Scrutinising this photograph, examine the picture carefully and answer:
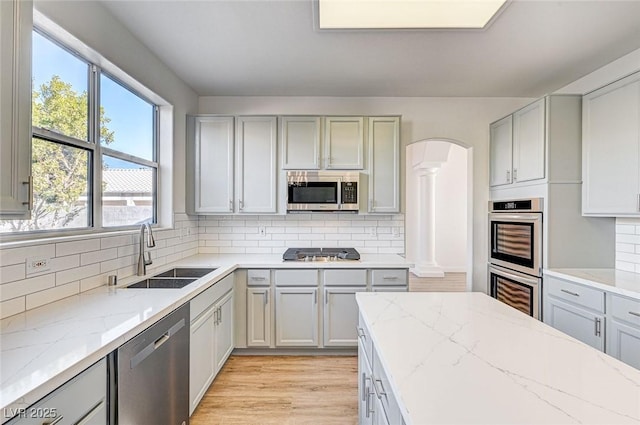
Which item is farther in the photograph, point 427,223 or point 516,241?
point 427,223

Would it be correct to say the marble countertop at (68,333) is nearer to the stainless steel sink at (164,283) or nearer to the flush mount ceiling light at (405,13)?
the stainless steel sink at (164,283)

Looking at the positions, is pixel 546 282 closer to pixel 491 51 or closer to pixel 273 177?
pixel 491 51

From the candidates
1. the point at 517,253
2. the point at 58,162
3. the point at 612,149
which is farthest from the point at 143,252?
the point at 612,149

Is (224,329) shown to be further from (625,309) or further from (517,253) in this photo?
(625,309)

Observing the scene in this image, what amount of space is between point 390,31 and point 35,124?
217 cm

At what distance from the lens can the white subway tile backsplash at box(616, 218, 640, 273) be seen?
8.00ft

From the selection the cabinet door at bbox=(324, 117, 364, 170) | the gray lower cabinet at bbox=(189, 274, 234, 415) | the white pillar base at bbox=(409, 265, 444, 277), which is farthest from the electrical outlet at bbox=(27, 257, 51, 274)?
the white pillar base at bbox=(409, 265, 444, 277)

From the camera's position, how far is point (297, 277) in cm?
291

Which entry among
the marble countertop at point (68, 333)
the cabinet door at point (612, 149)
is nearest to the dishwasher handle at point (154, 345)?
the marble countertop at point (68, 333)

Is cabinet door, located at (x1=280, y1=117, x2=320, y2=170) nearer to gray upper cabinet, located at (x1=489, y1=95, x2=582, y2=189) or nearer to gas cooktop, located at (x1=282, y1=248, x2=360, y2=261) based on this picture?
gas cooktop, located at (x1=282, y1=248, x2=360, y2=261)

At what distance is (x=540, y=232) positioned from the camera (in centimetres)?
259

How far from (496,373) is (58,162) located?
2287mm

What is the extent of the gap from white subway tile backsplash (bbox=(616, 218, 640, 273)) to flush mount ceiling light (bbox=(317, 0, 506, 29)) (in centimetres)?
198

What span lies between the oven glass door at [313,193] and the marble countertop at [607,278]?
1945 mm
